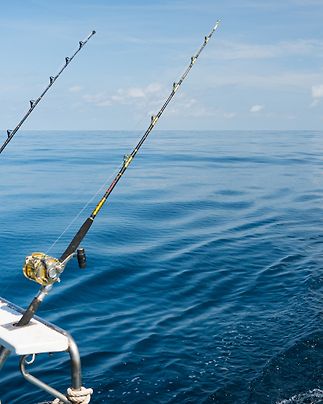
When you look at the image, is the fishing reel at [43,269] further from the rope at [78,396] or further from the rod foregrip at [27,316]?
the rope at [78,396]

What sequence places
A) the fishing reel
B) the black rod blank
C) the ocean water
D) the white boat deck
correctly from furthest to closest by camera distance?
the ocean water, the black rod blank, the fishing reel, the white boat deck

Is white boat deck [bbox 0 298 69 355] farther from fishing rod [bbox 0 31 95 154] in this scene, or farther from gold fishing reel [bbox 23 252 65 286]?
fishing rod [bbox 0 31 95 154]

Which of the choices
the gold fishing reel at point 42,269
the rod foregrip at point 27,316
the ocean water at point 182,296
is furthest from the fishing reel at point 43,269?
the ocean water at point 182,296

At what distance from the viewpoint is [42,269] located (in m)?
4.41

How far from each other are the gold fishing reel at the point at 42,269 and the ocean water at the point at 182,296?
3612 mm

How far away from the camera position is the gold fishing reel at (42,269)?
14.5 feet

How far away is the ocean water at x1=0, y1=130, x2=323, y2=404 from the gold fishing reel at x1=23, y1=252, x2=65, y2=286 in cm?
361

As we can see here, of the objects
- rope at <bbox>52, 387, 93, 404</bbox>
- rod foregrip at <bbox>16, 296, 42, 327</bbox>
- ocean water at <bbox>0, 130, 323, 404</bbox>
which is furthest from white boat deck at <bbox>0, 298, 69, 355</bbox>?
ocean water at <bbox>0, 130, 323, 404</bbox>

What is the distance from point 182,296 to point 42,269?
7544mm

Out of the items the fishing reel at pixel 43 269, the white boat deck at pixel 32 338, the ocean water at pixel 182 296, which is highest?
the fishing reel at pixel 43 269

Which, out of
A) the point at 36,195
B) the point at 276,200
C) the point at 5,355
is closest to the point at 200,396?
the point at 5,355

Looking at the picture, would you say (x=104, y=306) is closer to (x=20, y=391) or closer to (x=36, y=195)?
(x=20, y=391)

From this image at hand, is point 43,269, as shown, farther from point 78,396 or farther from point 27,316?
point 78,396

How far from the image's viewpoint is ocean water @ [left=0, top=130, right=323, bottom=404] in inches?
306
